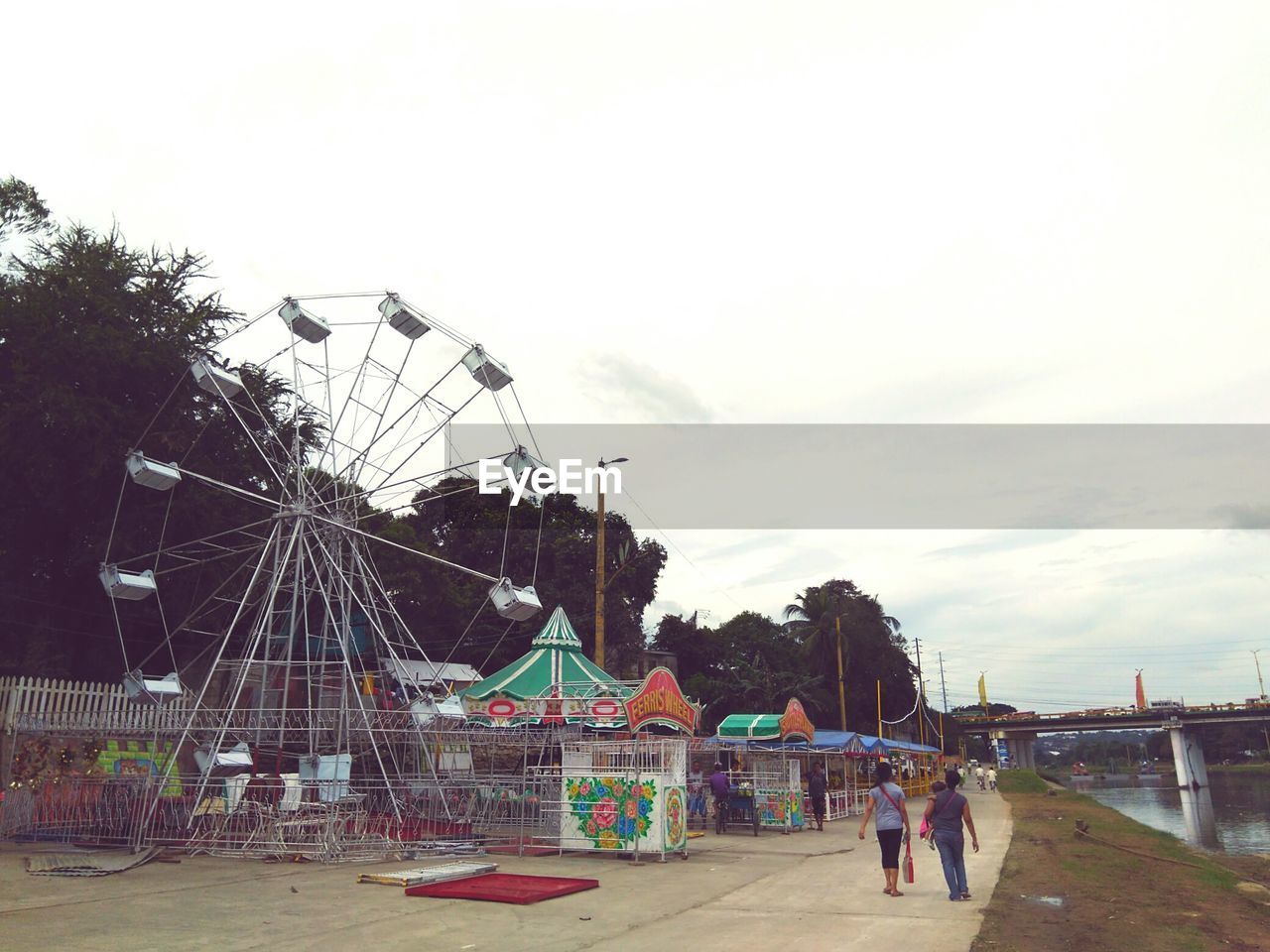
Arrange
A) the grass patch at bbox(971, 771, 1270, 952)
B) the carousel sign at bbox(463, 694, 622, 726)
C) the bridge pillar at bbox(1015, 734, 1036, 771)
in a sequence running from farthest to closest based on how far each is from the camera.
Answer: the bridge pillar at bbox(1015, 734, 1036, 771) → the carousel sign at bbox(463, 694, 622, 726) → the grass patch at bbox(971, 771, 1270, 952)

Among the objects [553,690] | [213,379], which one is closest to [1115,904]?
[553,690]

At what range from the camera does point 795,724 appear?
25.0 m

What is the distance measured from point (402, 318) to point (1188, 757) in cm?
7988

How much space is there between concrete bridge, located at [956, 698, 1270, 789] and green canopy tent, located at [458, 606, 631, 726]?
226 feet

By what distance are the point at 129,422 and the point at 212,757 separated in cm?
1227

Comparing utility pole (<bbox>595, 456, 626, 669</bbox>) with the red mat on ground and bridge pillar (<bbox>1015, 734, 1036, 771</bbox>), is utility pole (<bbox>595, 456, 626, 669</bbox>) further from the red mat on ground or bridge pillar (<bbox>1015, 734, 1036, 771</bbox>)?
bridge pillar (<bbox>1015, 734, 1036, 771</bbox>)

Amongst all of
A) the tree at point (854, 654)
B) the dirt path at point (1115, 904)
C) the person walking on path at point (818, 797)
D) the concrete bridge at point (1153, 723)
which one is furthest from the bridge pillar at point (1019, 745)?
the dirt path at point (1115, 904)

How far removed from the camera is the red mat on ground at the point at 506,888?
1115cm

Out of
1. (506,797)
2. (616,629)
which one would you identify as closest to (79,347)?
(506,797)

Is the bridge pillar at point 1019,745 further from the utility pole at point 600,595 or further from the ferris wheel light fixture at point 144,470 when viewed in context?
the ferris wheel light fixture at point 144,470

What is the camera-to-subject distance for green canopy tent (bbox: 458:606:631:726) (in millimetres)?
22031

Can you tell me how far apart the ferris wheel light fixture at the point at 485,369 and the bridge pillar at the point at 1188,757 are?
74989 mm

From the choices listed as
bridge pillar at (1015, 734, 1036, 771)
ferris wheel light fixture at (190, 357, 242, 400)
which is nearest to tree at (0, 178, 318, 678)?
ferris wheel light fixture at (190, 357, 242, 400)

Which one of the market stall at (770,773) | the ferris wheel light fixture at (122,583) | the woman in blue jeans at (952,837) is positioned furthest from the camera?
the market stall at (770,773)
